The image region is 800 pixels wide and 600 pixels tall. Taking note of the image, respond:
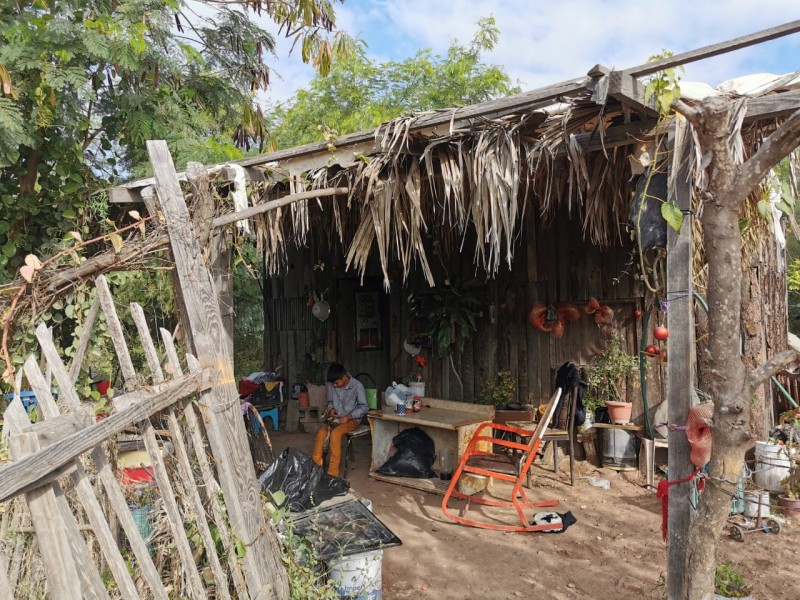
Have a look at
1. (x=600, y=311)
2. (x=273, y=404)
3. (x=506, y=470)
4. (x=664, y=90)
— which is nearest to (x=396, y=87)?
(x=273, y=404)

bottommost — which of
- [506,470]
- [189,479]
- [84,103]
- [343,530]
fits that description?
[506,470]

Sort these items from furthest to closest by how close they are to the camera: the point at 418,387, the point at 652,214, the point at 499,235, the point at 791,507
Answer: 1. the point at 418,387
2. the point at 791,507
3. the point at 499,235
4. the point at 652,214

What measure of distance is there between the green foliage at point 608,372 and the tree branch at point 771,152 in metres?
3.82

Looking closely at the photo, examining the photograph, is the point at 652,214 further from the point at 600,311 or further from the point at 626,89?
the point at 600,311

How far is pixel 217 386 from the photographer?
9.56 feet

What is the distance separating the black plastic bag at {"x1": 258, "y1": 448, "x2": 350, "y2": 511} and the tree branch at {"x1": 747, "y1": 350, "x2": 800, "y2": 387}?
243cm

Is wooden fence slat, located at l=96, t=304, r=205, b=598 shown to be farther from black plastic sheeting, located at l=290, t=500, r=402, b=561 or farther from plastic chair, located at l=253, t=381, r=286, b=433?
plastic chair, located at l=253, t=381, r=286, b=433

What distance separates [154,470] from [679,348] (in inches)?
93.6

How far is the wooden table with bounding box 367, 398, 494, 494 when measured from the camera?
5484mm

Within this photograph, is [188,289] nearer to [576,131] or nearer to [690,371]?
[576,131]

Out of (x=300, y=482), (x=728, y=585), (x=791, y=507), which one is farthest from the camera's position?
(x=791, y=507)

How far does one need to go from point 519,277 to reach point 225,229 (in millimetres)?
3736

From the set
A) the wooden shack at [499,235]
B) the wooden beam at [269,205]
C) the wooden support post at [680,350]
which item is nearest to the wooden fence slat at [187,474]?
the wooden beam at [269,205]

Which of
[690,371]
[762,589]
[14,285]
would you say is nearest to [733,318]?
[690,371]
